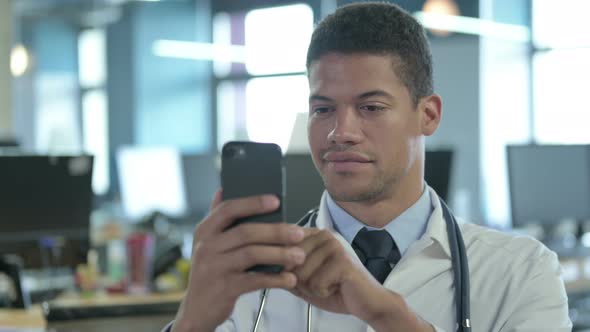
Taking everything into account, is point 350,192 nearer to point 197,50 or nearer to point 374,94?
point 374,94

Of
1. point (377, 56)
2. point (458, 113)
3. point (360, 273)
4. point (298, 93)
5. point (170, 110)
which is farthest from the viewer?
point (170, 110)

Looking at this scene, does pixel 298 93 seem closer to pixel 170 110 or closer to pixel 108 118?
pixel 170 110

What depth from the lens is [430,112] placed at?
1508 millimetres

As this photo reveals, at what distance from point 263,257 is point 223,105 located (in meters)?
9.14

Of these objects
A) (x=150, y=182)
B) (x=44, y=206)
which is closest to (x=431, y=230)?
(x=44, y=206)

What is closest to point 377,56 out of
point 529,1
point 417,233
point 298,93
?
point 417,233

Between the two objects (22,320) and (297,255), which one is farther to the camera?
(22,320)

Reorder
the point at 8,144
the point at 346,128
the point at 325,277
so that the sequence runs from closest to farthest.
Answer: the point at 325,277 → the point at 346,128 → the point at 8,144

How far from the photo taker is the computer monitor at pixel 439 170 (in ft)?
11.1

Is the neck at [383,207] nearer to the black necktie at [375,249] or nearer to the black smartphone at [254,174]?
the black necktie at [375,249]

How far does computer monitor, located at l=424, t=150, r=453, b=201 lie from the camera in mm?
3393

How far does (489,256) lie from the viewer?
146cm

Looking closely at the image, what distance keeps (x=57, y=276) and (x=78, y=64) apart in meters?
7.92

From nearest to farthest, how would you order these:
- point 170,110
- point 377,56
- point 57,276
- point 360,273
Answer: point 360,273, point 377,56, point 57,276, point 170,110
